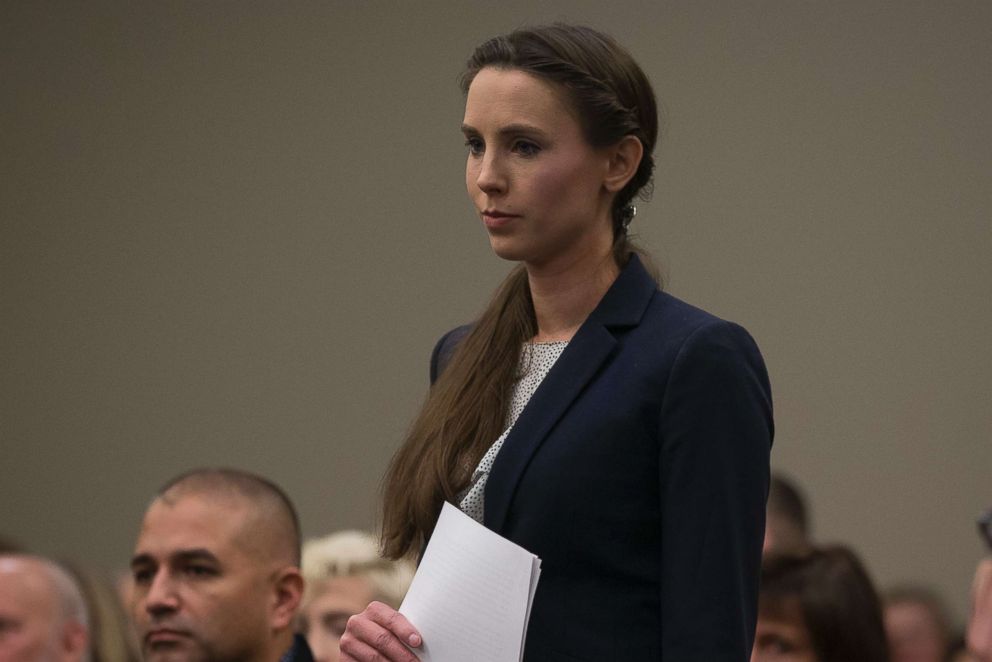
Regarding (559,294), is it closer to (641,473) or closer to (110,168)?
(641,473)

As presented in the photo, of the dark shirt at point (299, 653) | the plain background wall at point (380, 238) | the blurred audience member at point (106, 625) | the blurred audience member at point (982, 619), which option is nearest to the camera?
the blurred audience member at point (982, 619)

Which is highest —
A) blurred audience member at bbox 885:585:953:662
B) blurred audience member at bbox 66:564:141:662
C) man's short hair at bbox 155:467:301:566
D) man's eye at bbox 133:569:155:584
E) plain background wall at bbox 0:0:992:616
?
plain background wall at bbox 0:0:992:616

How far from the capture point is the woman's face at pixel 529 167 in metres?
1.66

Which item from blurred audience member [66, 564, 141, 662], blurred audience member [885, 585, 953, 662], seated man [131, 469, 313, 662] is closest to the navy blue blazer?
seated man [131, 469, 313, 662]

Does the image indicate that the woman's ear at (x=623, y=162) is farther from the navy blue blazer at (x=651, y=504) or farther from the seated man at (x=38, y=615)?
the seated man at (x=38, y=615)

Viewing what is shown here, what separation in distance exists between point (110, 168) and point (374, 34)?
122 centimetres

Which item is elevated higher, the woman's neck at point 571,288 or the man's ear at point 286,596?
the woman's neck at point 571,288

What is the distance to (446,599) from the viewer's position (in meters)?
1.60

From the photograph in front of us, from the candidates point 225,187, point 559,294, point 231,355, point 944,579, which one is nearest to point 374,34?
point 225,187

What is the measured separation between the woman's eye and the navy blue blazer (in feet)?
0.74

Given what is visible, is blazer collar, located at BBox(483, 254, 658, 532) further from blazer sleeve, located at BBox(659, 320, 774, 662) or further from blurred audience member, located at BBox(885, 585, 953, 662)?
blurred audience member, located at BBox(885, 585, 953, 662)

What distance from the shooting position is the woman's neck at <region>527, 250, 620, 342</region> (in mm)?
1738

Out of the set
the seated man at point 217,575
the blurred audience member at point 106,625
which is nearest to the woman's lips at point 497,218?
the seated man at point 217,575

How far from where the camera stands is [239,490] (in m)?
3.28
